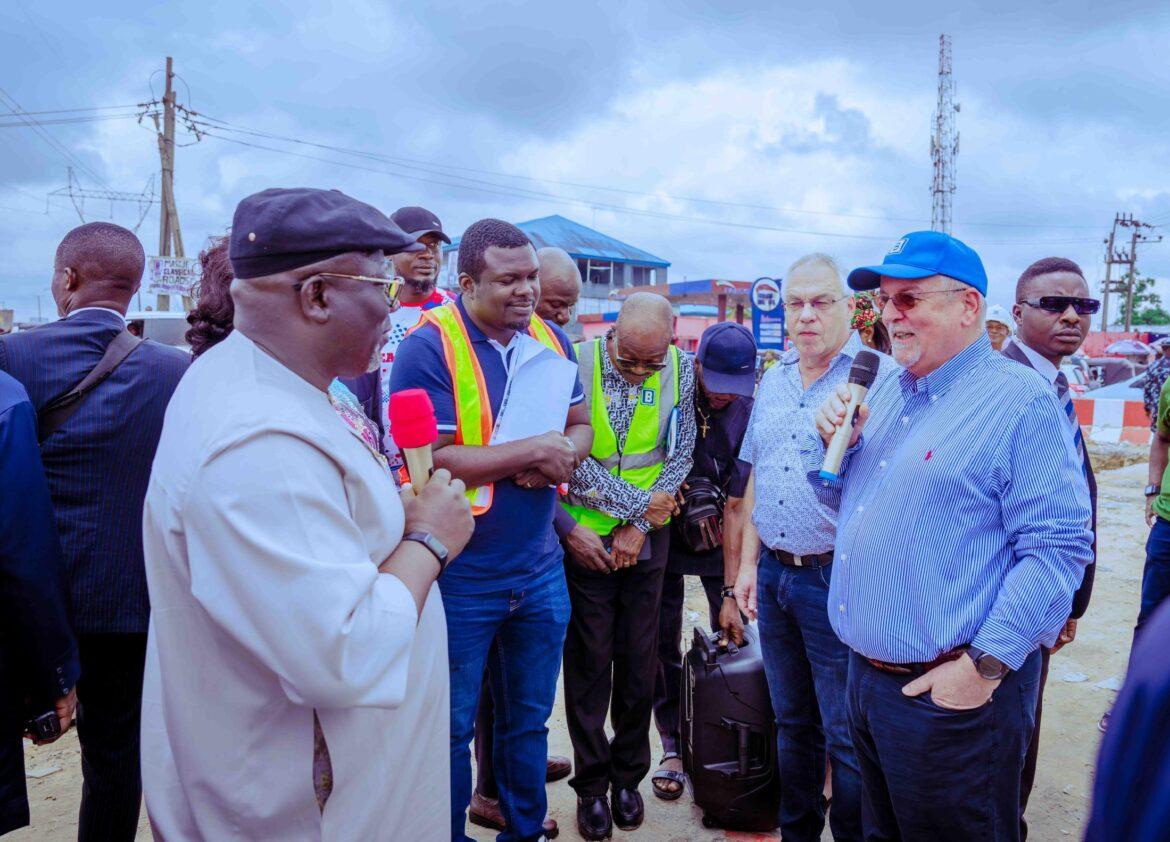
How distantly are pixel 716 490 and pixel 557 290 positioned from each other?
4.21 ft

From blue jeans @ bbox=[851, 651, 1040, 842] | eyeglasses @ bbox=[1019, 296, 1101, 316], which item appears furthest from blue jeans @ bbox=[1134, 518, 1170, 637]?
blue jeans @ bbox=[851, 651, 1040, 842]

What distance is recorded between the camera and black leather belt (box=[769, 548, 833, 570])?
3029 mm

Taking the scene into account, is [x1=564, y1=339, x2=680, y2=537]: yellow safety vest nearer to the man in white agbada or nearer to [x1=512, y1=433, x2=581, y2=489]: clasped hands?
[x1=512, y1=433, x2=581, y2=489]: clasped hands

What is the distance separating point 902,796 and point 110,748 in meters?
2.63

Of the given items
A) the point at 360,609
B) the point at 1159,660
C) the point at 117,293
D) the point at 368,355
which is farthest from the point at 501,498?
the point at 1159,660

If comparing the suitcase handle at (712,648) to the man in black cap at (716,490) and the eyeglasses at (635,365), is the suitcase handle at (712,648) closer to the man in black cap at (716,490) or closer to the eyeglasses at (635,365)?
the man in black cap at (716,490)

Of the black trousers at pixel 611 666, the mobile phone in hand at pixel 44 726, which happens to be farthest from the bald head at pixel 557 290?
the mobile phone in hand at pixel 44 726

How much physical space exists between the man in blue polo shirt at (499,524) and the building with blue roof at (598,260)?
119 ft

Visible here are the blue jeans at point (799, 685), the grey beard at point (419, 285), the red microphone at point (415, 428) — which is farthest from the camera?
the grey beard at point (419, 285)

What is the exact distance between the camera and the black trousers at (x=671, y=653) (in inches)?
162

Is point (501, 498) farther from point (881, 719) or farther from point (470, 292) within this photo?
point (881, 719)

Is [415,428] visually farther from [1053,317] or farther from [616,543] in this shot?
[1053,317]

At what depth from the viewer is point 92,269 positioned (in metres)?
2.89

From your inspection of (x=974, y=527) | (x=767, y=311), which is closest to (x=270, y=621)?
(x=974, y=527)
